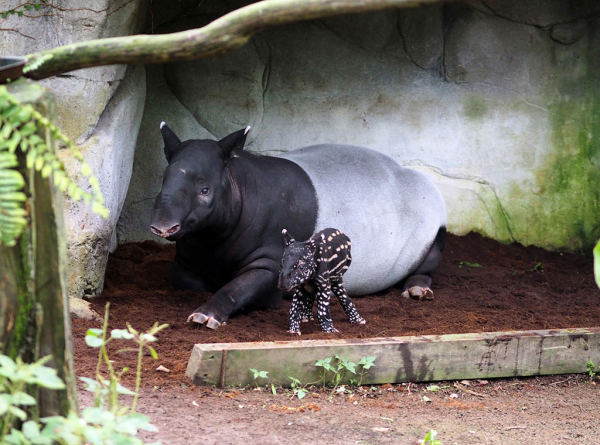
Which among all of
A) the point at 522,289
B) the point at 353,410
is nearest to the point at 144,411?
the point at 353,410

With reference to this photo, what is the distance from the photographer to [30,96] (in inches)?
89.4

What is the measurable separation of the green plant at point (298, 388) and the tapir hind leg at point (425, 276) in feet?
7.60

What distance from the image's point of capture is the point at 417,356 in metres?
4.39

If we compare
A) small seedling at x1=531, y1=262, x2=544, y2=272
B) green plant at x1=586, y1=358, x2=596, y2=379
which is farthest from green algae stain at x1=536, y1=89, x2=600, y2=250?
green plant at x1=586, y1=358, x2=596, y2=379

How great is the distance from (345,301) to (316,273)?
50 centimetres

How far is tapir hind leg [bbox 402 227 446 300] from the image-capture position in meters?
6.32

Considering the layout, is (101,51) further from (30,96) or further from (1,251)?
(1,251)

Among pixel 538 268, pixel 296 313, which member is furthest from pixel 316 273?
pixel 538 268

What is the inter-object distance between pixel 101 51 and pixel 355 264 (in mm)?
4041

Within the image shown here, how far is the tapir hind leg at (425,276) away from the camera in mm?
6316

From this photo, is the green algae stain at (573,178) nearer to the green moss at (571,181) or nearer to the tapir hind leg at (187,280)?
the green moss at (571,181)

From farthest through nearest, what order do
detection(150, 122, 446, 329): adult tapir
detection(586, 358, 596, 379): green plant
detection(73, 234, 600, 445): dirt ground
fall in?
detection(150, 122, 446, 329): adult tapir
detection(586, 358, 596, 379): green plant
detection(73, 234, 600, 445): dirt ground

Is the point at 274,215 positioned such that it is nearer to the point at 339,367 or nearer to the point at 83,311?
the point at 83,311

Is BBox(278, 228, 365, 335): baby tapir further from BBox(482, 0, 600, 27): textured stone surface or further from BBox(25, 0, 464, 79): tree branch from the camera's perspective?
BBox(482, 0, 600, 27): textured stone surface
